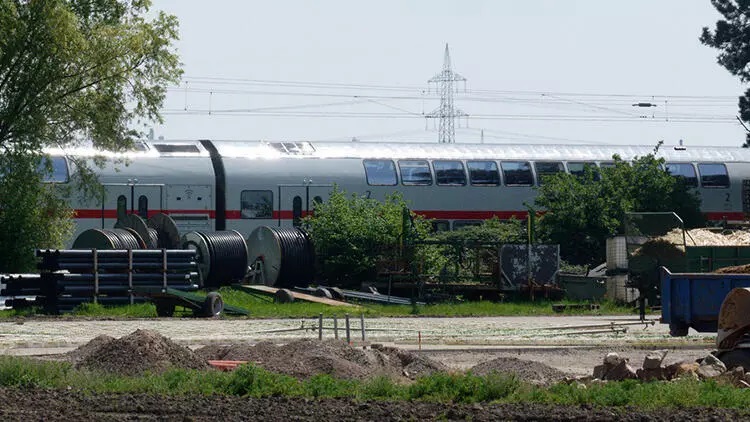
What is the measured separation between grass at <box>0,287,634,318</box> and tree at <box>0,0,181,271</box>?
587cm

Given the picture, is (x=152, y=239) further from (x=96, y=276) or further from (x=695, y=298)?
(x=695, y=298)

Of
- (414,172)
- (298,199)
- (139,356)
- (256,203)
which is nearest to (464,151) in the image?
(414,172)

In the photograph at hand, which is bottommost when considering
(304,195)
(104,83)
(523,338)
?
(523,338)

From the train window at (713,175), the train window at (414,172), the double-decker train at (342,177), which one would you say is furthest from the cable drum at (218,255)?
the train window at (713,175)

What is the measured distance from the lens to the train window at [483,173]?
167 feet

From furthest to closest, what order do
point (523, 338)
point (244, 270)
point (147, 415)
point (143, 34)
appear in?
point (244, 270) → point (143, 34) → point (523, 338) → point (147, 415)

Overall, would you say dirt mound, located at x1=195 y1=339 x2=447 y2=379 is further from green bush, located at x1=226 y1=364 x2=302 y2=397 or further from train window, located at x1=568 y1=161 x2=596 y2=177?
train window, located at x1=568 y1=161 x2=596 y2=177

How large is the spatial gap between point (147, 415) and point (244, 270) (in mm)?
28679

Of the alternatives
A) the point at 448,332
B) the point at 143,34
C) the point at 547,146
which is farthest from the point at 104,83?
the point at 547,146

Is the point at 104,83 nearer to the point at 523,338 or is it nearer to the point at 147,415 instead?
the point at 523,338

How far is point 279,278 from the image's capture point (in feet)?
145

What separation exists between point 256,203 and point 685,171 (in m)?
16.8

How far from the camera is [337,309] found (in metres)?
36.9

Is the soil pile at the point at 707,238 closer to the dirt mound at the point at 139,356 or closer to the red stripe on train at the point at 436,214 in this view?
the red stripe on train at the point at 436,214
